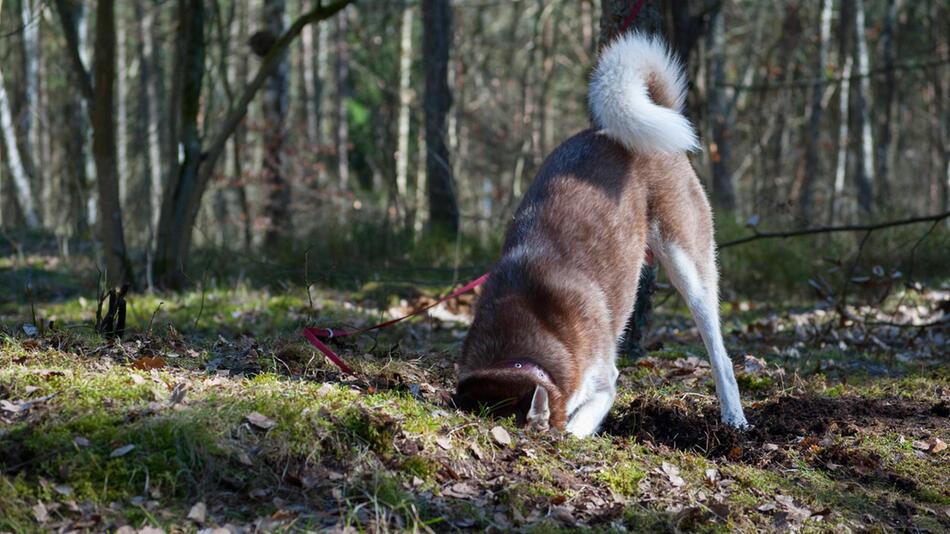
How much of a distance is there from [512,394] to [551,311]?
0.68 metres

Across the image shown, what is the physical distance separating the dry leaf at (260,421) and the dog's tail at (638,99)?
2.62m

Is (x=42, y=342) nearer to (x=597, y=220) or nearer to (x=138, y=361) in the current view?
(x=138, y=361)

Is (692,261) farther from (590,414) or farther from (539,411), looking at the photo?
(539,411)

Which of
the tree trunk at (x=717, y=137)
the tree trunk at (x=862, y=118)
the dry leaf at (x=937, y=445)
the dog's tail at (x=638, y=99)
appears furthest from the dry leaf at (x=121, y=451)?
the tree trunk at (x=862, y=118)

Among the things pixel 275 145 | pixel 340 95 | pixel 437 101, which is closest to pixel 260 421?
pixel 437 101

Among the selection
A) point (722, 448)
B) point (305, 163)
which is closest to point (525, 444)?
point (722, 448)

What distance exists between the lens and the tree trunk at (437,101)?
13.2 meters

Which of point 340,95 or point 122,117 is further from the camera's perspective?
point 122,117

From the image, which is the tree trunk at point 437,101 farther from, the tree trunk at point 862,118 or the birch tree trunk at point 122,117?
the birch tree trunk at point 122,117

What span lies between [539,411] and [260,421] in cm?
133

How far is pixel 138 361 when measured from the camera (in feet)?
15.4

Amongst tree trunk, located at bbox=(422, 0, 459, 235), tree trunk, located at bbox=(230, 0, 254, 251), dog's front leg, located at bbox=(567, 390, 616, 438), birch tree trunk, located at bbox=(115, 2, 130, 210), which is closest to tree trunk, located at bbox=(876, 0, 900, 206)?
tree trunk, located at bbox=(422, 0, 459, 235)

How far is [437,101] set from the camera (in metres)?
13.7

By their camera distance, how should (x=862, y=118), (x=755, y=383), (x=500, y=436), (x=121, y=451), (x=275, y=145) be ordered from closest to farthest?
(x=121, y=451)
(x=500, y=436)
(x=755, y=383)
(x=275, y=145)
(x=862, y=118)
